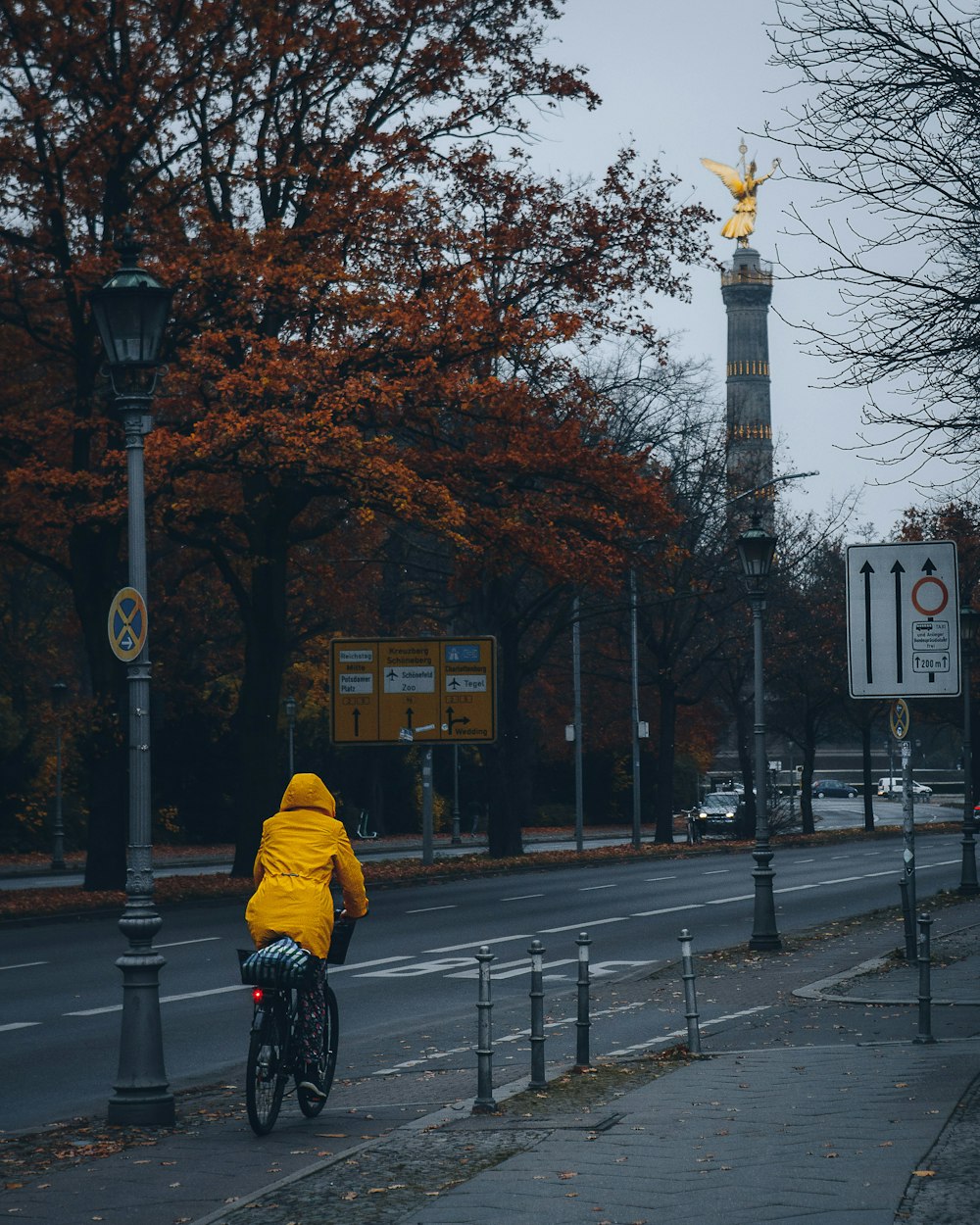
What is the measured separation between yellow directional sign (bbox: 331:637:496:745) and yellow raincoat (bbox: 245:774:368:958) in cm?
2745

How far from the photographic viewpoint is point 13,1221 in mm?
7148

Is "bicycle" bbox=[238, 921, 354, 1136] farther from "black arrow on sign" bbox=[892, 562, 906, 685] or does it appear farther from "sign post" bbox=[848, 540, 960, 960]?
"black arrow on sign" bbox=[892, 562, 906, 685]

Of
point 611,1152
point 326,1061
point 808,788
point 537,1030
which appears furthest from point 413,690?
point 611,1152

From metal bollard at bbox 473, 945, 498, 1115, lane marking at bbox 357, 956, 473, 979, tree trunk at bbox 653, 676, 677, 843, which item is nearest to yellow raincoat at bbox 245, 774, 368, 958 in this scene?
metal bollard at bbox 473, 945, 498, 1115

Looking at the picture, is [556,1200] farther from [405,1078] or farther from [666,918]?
[666,918]

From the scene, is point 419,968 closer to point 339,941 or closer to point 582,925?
point 582,925

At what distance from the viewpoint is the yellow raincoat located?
938 cm

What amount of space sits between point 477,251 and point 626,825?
47.5 meters

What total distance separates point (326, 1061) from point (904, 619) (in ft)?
17.3

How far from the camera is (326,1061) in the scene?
9.73 m

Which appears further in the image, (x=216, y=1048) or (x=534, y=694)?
(x=534, y=694)

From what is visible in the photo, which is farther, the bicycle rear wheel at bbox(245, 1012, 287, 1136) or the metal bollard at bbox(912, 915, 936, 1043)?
the metal bollard at bbox(912, 915, 936, 1043)

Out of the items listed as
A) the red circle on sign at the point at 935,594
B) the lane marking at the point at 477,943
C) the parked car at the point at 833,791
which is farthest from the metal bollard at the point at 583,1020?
the parked car at the point at 833,791

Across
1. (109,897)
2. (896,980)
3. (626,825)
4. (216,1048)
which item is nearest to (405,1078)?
(216,1048)
